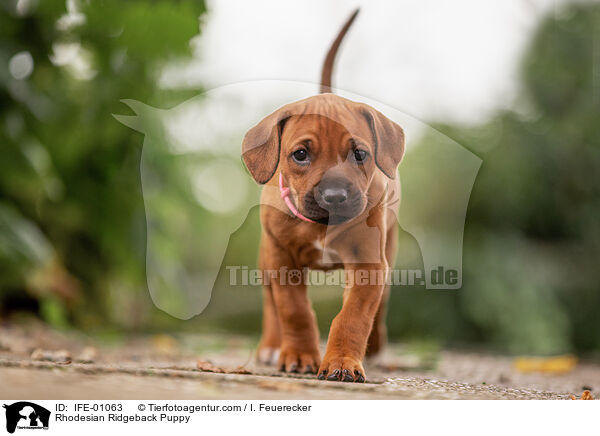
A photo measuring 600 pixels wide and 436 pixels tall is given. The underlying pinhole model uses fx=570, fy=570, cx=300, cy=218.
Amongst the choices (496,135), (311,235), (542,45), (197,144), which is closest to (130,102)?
(197,144)

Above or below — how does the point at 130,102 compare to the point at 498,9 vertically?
below

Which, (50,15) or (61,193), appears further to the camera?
(61,193)

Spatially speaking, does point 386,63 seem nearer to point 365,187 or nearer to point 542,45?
point 365,187

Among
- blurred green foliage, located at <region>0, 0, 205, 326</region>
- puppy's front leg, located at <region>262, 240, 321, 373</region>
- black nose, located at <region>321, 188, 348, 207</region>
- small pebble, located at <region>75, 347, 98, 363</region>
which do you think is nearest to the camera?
black nose, located at <region>321, 188, 348, 207</region>

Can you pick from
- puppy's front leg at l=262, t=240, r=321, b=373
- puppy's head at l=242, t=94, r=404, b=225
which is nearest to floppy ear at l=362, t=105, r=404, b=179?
puppy's head at l=242, t=94, r=404, b=225

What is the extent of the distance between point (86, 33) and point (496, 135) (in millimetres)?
1832

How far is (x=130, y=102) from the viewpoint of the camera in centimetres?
114

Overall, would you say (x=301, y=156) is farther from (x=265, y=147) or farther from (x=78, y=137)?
(x=78, y=137)

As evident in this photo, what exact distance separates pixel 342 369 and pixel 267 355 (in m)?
0.32

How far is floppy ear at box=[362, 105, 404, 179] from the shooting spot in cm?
83

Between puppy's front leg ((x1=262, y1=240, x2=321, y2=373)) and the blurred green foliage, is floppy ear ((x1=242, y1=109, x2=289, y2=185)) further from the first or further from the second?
the blurred green foliage
